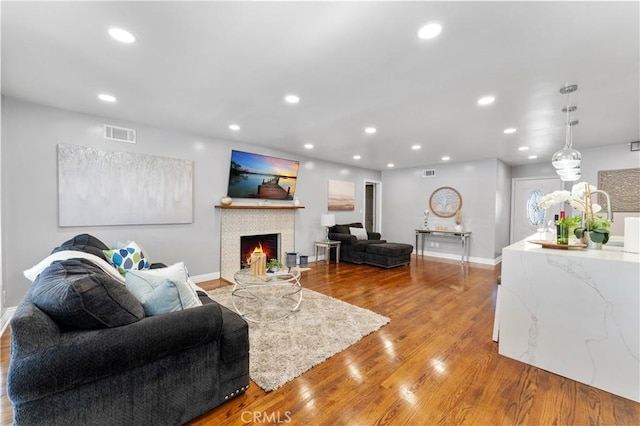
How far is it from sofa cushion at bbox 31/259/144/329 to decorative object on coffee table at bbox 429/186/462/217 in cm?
698

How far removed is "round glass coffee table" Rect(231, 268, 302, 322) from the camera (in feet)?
9.86

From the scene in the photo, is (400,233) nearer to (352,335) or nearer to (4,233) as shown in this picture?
(352,335)

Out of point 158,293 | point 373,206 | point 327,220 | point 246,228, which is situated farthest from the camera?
point 373,206

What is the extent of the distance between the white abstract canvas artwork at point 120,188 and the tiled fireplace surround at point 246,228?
70 cm

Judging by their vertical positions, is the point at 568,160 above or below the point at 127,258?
above

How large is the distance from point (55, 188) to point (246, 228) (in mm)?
2667

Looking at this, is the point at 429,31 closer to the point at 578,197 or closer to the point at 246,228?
the point at 578,197

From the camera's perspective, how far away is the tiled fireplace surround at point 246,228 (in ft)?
15.6

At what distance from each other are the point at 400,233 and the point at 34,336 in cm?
763

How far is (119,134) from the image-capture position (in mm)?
3658

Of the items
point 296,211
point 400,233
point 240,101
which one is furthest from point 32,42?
point 400,233

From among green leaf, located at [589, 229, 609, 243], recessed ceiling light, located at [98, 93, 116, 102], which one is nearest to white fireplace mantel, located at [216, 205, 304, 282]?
recessed ceiling light, located at [98, 93, 116, 102]

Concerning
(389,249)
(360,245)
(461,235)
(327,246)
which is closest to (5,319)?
(327,246)

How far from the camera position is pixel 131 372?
139 centimetres
